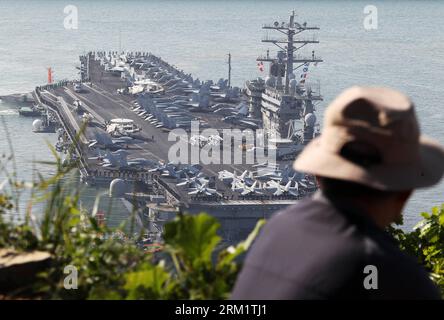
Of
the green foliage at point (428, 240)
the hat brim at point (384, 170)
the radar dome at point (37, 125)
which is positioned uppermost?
the hat brim at point (384, 170)

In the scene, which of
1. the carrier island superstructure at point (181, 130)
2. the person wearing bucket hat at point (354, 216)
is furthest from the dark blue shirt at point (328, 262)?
the carrier island superstructure at point (181, 130)

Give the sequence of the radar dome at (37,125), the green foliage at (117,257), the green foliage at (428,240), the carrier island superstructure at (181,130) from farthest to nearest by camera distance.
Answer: the radar dome at (37,125) → the carrier island superstructure at (181,130) → the green foliage at (428,240) → the green foliage at (117,257)

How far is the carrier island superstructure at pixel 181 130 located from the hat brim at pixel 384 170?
3795 centimetres

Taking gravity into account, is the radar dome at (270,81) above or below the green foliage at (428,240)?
below

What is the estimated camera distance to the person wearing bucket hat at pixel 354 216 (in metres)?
2.53

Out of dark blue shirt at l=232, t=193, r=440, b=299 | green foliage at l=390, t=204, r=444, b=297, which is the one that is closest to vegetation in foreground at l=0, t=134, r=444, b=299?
dark blue shirt at l=232, t=193, r=440, b=299

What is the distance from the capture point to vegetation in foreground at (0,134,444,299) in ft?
10.4

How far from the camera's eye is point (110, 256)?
3729 mm

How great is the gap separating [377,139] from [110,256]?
150 cm

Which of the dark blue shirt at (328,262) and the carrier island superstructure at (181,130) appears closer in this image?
the dark blue shirt at (328,262)

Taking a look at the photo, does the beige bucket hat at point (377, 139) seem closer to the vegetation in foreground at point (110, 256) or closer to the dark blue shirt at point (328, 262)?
the dark blue shirt at point (328, 262)

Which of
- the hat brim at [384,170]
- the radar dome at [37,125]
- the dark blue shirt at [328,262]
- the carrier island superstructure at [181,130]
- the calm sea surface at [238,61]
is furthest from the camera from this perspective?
the calm sea surface at [238,61]

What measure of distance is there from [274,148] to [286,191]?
1721 centimetres

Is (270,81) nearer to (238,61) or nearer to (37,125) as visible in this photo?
(37,125)
